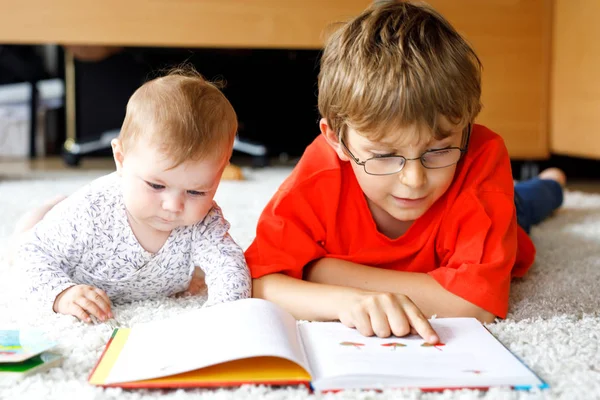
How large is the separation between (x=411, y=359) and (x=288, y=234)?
1.06ft

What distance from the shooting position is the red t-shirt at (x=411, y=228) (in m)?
0.88

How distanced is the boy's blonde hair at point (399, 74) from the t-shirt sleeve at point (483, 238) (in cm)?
10

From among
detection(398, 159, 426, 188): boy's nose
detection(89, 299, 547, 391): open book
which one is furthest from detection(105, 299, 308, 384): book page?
detection(398, 159, 426, 188): boy's nose

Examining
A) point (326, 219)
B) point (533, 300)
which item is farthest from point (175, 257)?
point (533, 300)

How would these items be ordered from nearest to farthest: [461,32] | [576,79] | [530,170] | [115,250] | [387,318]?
[387,318], [115,250], [576,79], [461,32], [530,170]

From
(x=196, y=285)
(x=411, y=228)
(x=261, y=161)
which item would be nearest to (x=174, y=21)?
(x=261, y=161)

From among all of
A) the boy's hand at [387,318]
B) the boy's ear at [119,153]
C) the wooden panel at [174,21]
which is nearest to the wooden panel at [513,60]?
the wooden panel at [174,21]

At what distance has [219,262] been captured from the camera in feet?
3.04

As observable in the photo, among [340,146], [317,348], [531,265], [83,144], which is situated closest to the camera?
[317,348]

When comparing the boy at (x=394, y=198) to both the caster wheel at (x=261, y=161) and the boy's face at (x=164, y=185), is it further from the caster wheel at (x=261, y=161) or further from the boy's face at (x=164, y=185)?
the caster wheel at (x=261, y=161)

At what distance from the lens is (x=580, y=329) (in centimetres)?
80

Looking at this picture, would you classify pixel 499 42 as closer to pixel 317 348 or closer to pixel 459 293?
pixel 459 293

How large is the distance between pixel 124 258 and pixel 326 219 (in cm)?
28

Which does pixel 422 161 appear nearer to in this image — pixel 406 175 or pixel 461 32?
pixel 406 175
